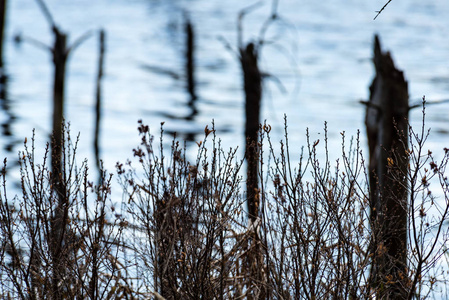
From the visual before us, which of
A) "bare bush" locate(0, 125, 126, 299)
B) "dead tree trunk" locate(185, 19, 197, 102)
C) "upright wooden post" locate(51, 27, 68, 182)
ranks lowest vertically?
"bare bush" locate(0, 125, 126, 299)

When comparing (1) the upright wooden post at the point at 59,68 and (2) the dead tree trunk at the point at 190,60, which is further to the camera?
(2) the dead tree trunk at the point at 190,60

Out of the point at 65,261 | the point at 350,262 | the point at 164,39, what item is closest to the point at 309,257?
the point at 350,262

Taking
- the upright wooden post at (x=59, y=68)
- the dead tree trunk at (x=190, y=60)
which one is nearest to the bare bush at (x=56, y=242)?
the upright wooden post at (x=59, y=68)

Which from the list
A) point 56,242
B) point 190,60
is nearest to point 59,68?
point 56,242

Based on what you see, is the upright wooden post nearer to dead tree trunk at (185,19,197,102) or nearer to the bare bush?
the bare bush

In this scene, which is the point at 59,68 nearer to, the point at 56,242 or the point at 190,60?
the point at 56,242

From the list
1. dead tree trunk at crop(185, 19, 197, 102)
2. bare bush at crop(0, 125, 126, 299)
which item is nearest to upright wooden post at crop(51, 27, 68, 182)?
bare bush at crop(0, 125, 126, 299)

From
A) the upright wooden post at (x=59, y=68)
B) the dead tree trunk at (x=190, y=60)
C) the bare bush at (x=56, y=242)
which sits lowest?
the bare bush at (x=56, y=242)

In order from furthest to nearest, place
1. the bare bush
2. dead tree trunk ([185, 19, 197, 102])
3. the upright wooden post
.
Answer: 1. dead tree trunk ([185, 19, 197, 102])
2. the upright wooden post
3. the bare bush

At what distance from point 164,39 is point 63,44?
14780 mm

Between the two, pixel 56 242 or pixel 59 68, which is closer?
pixel 56 242

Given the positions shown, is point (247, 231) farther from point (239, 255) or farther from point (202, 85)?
point (202, 85)

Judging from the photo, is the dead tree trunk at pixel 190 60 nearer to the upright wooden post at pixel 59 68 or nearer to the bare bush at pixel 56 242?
the upright wooden post at pixel 59 68

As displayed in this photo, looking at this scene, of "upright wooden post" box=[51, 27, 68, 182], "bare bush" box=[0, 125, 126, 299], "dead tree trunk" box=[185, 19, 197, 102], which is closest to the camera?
"bare bush" box=[0, 125, 126, 299]
